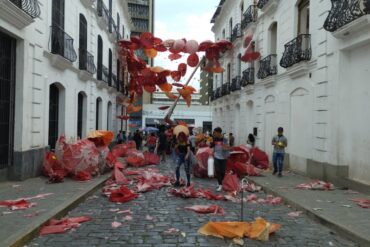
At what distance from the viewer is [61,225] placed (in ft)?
20.7

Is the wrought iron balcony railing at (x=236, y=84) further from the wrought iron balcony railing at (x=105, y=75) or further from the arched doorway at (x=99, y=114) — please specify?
the arched doorway at (x=99, y=114)

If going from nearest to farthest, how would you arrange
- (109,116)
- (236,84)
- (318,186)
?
(318,186)
(236,84)
(109,116)

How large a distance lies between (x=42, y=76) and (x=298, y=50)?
7319mm

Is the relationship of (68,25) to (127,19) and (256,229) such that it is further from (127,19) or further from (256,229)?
(127,19)

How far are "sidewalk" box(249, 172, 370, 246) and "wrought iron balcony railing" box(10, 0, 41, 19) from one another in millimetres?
6975

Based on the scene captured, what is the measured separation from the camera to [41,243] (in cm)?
546

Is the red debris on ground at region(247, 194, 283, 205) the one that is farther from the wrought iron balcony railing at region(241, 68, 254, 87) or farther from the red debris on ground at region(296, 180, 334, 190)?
the wrought iron balcony railing at region(241, 68, 254, 87)

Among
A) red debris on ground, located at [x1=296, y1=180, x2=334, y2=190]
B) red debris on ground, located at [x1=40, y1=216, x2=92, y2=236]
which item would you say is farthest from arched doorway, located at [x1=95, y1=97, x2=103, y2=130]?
red debris on ground, located at [x1=40, y1=216, x2=92, y2=236]

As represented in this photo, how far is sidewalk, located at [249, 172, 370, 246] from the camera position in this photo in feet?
19.8

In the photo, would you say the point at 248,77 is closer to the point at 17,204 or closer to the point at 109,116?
the point at 109,116

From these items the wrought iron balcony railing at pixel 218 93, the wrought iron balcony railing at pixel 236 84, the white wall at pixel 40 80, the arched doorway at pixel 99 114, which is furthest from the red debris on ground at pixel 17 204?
the wrought iron balcony railing at pixel 218 93

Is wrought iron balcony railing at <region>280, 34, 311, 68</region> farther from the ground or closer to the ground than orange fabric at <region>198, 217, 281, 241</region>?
farther from the ground

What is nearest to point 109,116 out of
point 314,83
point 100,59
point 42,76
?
point 100,59

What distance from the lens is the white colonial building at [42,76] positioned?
10.0m
